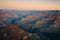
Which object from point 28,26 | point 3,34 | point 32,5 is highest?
point 32,5

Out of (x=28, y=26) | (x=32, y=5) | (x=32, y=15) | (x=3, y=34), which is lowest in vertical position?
(x=3, y=34)

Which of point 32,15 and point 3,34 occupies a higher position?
point 32,15

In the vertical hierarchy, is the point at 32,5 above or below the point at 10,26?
above

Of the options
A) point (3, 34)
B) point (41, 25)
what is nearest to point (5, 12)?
point (3, 34)

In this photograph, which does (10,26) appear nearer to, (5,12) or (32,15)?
(5,12)

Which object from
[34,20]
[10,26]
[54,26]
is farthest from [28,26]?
[54,26]

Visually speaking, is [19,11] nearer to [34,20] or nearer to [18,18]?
[18,18]
